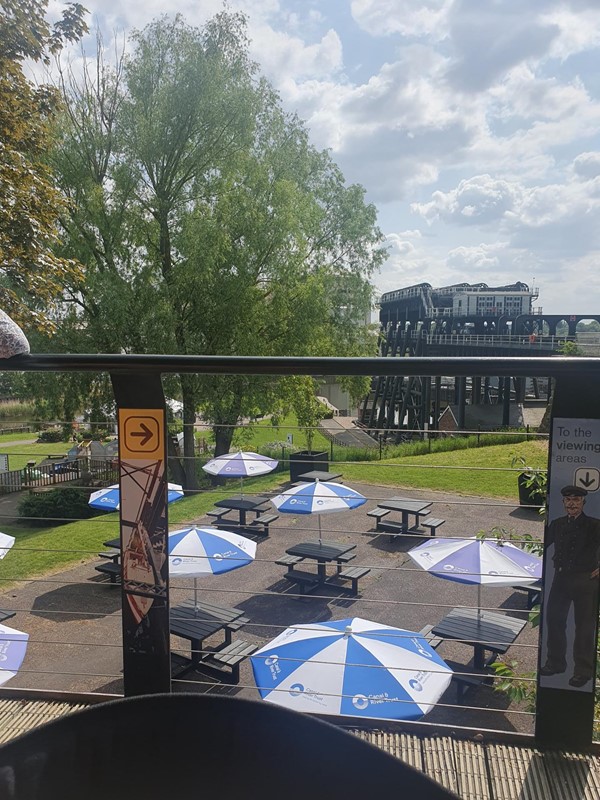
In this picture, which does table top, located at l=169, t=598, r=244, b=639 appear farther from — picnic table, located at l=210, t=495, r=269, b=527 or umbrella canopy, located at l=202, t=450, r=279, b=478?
umbrella canopy, located at l=202, t=450, r=279, b=478

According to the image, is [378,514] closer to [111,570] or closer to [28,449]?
[111,570]

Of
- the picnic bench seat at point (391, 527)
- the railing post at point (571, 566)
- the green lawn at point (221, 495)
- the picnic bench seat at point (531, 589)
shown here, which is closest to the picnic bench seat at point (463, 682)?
the picnic bench seat at point (531, 589)

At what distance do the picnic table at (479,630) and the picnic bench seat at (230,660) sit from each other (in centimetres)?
200

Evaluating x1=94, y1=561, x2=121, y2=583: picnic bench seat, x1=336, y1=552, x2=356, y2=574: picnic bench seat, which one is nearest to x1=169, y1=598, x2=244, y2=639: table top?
x1=94, y1=561, x2=121, y2=583: picnic bench seat

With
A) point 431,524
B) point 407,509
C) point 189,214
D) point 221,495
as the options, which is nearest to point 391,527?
point 407,509

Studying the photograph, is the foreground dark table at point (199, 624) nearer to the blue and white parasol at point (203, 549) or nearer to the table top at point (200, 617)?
the table top at point (200, 617)

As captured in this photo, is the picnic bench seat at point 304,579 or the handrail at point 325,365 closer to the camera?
the handrail at point 325,365

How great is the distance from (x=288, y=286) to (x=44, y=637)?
38.6 ft

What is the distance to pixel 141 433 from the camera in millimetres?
1539

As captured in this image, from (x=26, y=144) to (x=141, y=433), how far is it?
747 cm

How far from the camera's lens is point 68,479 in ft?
57.8

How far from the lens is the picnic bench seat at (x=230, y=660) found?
6625 mm

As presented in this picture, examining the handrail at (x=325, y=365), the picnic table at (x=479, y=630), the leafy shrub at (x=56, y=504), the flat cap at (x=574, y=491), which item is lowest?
the leafy shrub at (x=56, y=504)

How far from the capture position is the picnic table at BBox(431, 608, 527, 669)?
6.76 meters
